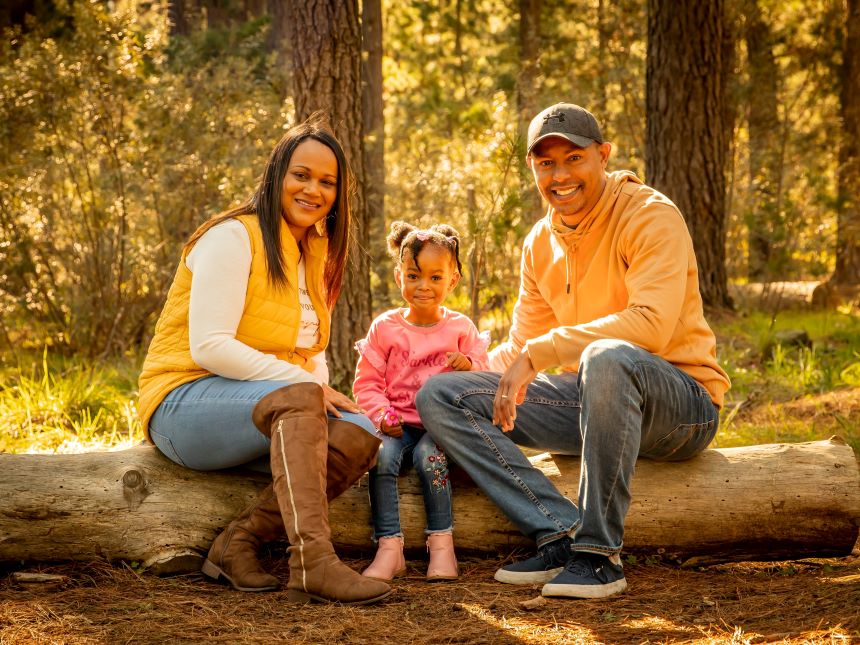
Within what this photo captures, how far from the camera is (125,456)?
3553 millimetres

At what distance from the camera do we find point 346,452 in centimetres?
330

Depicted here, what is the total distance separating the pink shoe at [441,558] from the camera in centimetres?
336

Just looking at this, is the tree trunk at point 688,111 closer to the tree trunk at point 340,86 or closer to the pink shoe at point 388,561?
the tree trunk at point 340,86

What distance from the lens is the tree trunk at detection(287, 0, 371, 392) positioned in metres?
5.67

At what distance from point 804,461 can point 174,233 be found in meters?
6.58

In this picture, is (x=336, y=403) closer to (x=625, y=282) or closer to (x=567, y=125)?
(x=625, y=282)

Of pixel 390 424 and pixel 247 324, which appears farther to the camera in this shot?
pixel 390 424

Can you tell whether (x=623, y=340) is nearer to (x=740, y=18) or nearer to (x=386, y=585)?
(x=386, y=585)

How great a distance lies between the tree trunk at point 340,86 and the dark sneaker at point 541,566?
9.01 ft

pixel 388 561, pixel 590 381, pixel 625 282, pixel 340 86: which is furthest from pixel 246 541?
pixel 340 86

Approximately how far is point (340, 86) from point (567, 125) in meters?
2.65

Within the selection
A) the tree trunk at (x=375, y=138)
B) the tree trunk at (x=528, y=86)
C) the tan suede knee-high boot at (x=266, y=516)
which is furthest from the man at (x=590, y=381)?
the tree trunk at (x=375, y=138)

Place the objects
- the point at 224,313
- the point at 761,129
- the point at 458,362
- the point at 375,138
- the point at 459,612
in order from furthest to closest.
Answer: the point at 761,129, the point at 375,138, the point at 458,362, the point at 224,313, the point at 459,612

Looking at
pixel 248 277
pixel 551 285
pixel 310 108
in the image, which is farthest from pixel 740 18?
pixel 248 277
